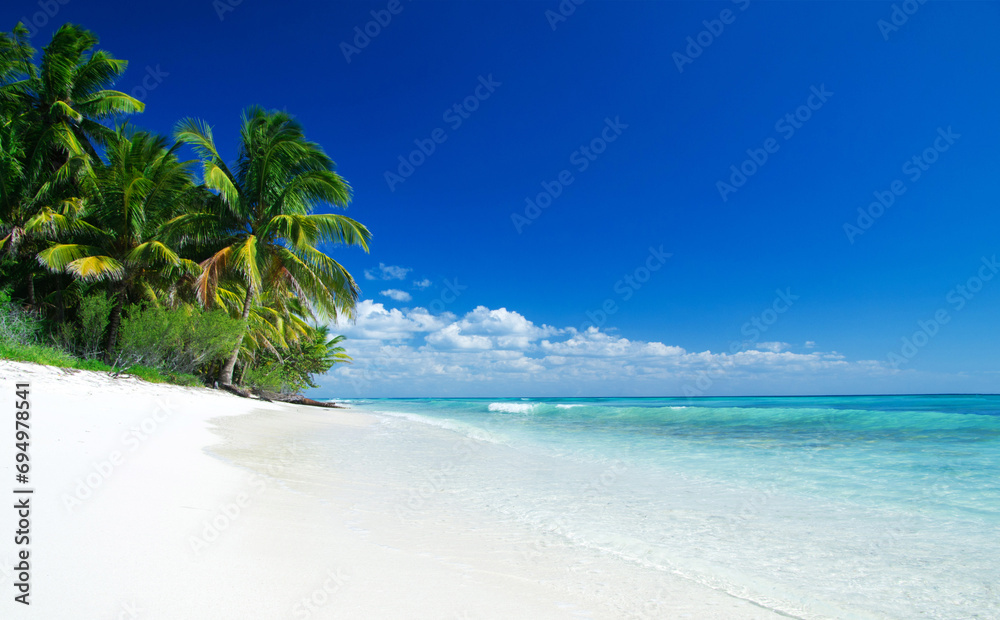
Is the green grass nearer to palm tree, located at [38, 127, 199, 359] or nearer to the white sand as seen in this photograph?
palm tree, located at [38, 127, 199, 359]

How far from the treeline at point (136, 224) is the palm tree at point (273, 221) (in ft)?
0.17

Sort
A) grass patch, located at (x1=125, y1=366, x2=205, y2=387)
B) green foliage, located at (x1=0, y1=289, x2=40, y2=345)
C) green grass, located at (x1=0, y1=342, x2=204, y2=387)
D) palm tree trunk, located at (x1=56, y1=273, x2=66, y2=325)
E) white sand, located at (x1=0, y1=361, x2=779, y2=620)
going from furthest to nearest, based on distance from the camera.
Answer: palm tree trunk, located at (x1=56, y1=273, x2=66, y2=325) < grass patch, located at (x1=125, y1=366, x2=205, y2=387) < green foliage, located at (x1=0, y1=289, x2=40, y2=345) < green grass, located at (x1=0, y1=342, x2=204, y2=387) < white sand, located at (x1=0, y1=361, x2=779, y2=620)

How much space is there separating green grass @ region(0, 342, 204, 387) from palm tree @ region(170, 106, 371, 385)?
2590 millimetres

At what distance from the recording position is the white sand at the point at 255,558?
186 cm

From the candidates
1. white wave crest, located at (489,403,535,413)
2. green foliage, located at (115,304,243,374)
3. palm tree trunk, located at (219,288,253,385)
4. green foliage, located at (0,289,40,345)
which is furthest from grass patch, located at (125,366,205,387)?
white wave crest, located at (489,403,535,413)

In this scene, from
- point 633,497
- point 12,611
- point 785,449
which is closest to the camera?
point 12,611

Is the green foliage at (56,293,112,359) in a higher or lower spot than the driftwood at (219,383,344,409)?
higher

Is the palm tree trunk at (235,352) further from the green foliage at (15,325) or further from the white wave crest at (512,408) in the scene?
the white wave crest at (512,408)

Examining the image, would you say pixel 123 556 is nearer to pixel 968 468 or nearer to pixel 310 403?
pixel 968 468

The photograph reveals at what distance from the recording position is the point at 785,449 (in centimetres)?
958

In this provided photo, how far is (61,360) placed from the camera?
31.4ft

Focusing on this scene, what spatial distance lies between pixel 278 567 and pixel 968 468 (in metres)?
9.57

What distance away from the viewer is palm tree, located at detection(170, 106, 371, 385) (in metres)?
15.1

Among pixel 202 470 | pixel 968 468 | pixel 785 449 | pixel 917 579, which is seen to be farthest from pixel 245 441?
pixel 968 468
